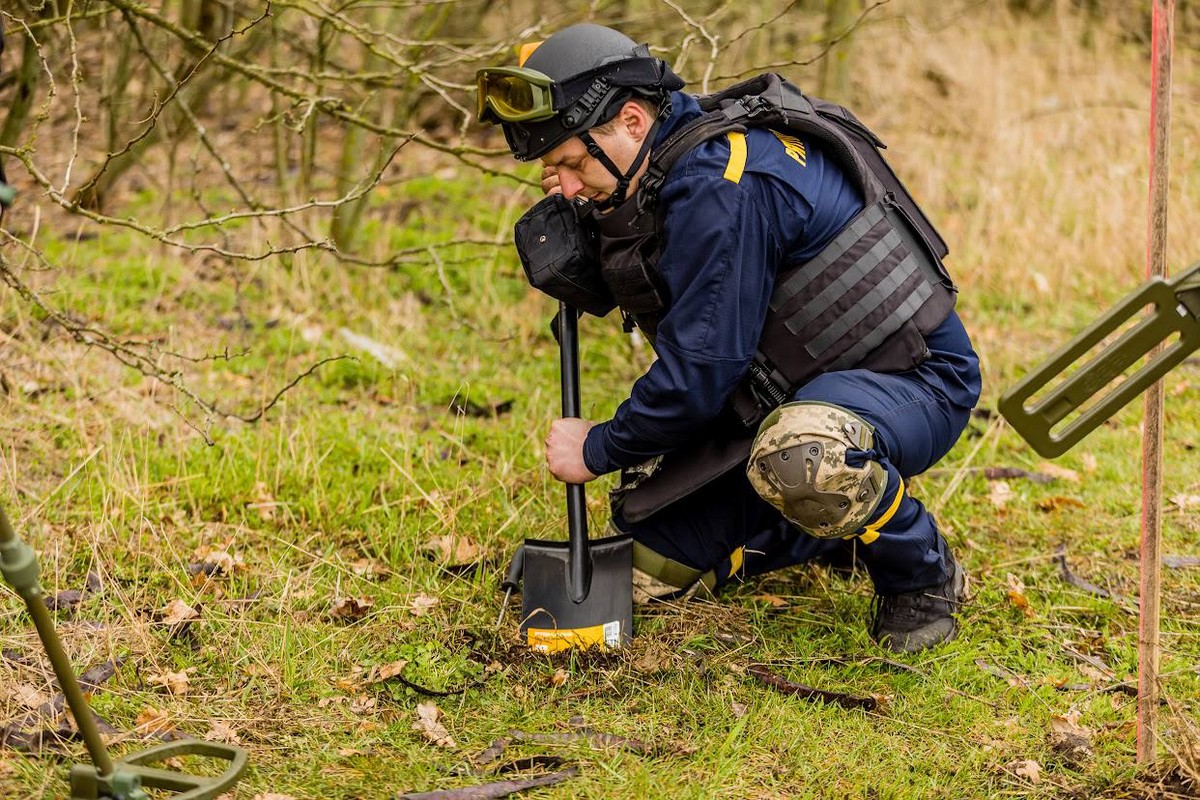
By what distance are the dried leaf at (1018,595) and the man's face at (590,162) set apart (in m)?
1.73

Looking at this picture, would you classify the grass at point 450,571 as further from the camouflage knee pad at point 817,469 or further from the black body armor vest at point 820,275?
the black body armor vest at point 820,275

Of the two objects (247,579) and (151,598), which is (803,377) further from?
(151,598)

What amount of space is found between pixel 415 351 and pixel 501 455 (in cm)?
129

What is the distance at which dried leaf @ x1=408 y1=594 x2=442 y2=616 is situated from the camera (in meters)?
3.46

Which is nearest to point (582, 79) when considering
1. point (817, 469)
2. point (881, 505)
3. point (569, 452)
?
point (569, 452)

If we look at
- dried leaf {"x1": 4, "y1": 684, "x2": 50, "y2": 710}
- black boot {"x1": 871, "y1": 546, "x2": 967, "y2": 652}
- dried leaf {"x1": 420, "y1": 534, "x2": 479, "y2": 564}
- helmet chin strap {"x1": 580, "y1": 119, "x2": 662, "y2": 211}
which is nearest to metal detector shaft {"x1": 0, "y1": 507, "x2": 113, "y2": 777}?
dried leaf {"x1": 4, "y1": 684, "x2": 50, "y2": 710}

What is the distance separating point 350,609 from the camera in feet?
11.3

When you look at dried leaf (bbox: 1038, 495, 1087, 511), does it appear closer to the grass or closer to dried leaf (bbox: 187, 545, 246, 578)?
the grass

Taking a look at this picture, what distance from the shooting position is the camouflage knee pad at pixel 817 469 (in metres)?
3.00

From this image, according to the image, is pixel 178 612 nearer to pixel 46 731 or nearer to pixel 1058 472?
pixel 46 731

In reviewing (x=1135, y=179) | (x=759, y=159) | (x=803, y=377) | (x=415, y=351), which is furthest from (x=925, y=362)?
(x=1135, y=179)

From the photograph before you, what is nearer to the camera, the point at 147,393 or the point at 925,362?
the point at 925,362

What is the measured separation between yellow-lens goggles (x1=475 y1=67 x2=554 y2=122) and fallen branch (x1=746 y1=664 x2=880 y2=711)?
5.30 ft

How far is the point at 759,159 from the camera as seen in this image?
3.04 meters
